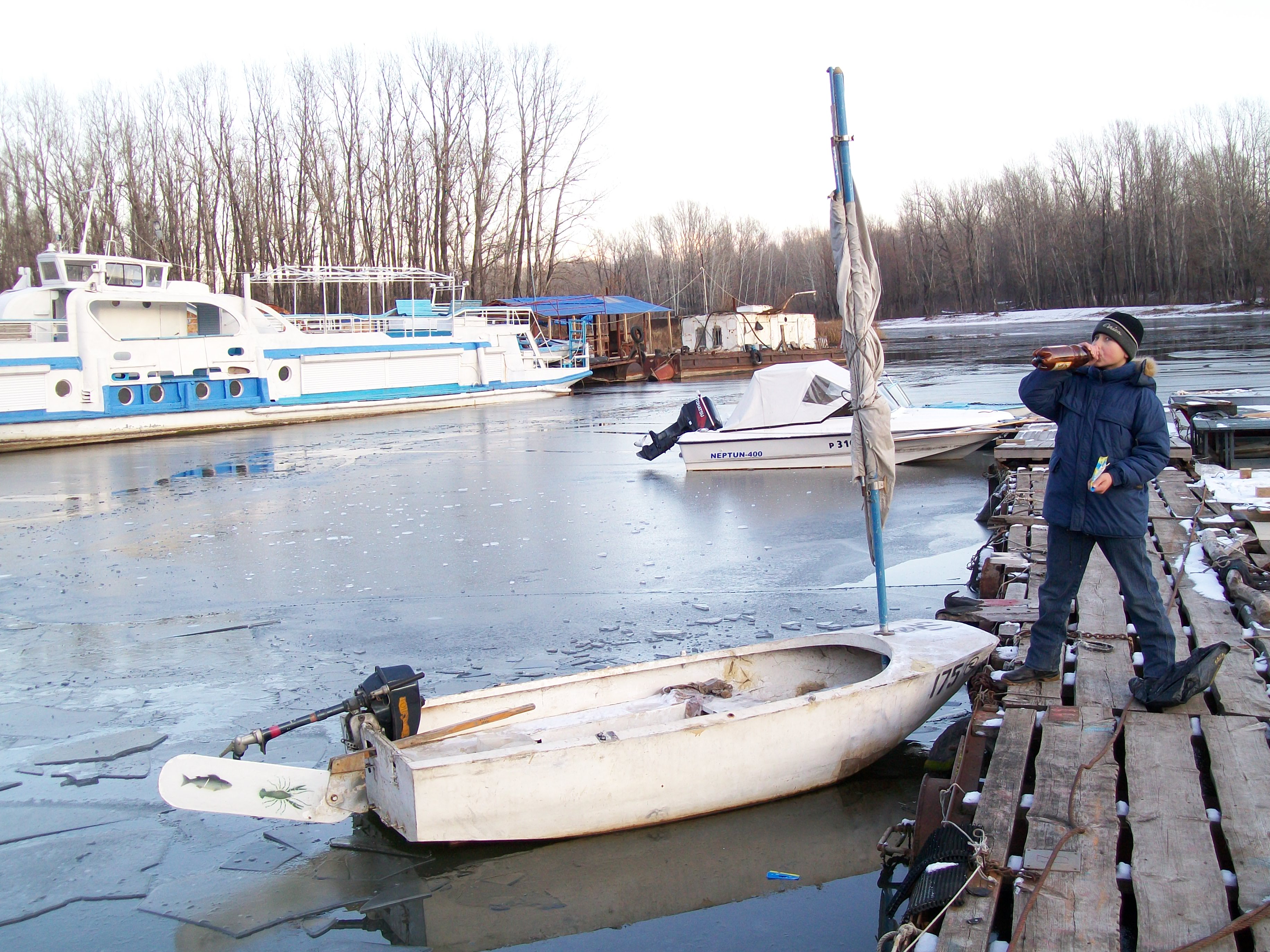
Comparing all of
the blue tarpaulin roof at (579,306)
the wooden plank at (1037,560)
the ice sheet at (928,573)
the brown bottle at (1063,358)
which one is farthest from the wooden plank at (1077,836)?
the blue tarpaulin roof at (579,306)

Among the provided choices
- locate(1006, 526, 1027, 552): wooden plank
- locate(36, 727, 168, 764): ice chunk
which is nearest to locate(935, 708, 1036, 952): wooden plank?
locate(1006, 526, 1027, 552): wooden plank

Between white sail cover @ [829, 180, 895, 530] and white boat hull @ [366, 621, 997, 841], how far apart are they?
3.26ft

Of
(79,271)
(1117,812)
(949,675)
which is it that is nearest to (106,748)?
(949,675)

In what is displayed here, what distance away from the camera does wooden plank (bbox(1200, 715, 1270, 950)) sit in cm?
341

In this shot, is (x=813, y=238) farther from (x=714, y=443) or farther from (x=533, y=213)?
(x=714, y=443)

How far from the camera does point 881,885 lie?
4613 mm

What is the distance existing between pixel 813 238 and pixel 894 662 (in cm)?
12337

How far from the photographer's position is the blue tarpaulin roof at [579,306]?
50312 mm

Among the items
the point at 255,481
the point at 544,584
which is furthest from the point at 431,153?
the point at 544,584

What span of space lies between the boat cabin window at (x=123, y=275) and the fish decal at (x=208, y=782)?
27647 mm

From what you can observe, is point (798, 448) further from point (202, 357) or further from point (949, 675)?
point (202, 357)

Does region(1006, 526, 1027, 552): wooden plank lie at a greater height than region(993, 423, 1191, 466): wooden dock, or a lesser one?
lesser

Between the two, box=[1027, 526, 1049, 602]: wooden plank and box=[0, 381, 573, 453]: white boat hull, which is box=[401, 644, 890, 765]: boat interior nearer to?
box=[1027, 526, 1049, 602]: wooden plank

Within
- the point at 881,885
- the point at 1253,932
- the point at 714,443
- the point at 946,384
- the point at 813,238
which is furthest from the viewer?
the point at 813,238
